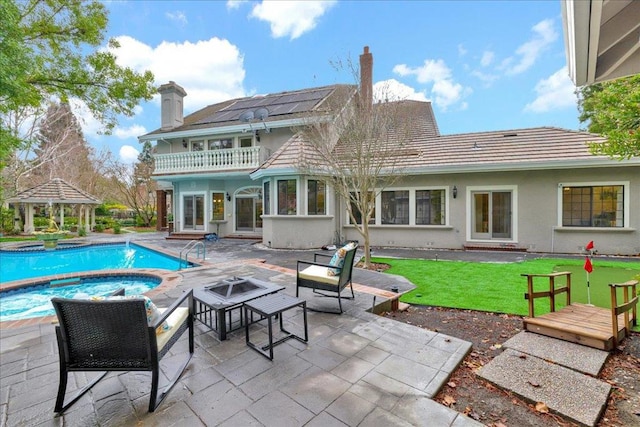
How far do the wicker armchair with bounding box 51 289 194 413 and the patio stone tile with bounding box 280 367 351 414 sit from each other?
3.88 feet

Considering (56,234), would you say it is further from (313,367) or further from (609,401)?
(609,401)

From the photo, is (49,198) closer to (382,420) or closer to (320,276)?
(320,276)

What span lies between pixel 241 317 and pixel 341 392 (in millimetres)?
2105

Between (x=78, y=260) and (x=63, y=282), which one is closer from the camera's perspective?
(x=63, y=282)

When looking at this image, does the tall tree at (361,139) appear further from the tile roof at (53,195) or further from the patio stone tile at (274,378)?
the tile roof at (53,195)

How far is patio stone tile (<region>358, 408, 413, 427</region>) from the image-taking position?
7.36 ft

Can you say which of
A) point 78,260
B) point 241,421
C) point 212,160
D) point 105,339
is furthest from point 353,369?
point 212,160

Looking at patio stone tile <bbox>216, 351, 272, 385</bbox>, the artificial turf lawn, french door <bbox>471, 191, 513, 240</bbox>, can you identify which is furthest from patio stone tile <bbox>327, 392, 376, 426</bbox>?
french door <bbox>471, 191, 513, 240</bbox>

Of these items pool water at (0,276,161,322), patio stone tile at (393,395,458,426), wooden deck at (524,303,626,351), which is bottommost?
pool water at (0,276,161,322)

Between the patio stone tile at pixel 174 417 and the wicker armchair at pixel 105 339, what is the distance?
9 cm

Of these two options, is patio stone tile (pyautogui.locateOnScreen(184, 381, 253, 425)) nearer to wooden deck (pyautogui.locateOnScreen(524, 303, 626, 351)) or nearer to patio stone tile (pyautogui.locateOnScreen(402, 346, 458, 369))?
patio stone tile (pyautogui.locateOnScreen(402, 346, 458, 369))

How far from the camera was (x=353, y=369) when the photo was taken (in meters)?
3.03

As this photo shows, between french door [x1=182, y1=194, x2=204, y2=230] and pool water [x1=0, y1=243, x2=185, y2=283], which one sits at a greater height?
french door [x1=182, y1=194, x2=204, y2=230]

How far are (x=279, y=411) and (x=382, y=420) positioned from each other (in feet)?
2.76
